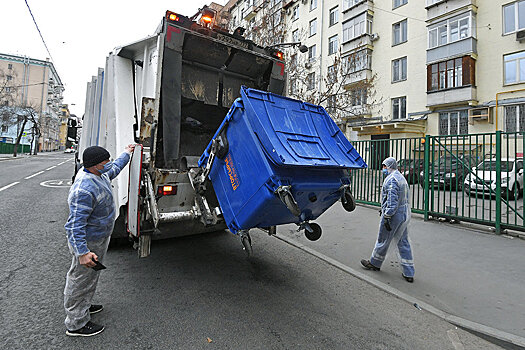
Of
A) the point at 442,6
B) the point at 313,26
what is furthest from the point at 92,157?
the point at 313,26

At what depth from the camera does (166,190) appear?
3.13 metres

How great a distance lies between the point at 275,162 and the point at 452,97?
61.7ft

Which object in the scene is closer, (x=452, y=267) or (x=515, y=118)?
(x=452, y=267)

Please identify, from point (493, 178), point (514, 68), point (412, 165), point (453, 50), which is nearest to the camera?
point (493, 178)

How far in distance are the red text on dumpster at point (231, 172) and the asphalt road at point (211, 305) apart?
1.22 meters

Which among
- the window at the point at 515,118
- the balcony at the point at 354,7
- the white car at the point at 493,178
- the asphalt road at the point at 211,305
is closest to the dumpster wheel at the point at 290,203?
the asphalt road at the point at 211,305

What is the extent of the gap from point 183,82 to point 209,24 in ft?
2.64

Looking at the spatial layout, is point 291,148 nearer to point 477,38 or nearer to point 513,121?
point 513,121

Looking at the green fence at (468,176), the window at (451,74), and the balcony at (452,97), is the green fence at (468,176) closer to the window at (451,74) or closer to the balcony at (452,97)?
the balcony at (452,97)

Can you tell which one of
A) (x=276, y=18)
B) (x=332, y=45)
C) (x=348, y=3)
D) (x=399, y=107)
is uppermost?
(x=348, y=3)

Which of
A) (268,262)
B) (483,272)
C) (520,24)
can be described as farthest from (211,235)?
(520,24)

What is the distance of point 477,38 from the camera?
16.7 metres

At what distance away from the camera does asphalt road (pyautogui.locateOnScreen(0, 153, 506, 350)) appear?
8.00ft

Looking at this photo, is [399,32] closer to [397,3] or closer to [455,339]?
[397,3]
